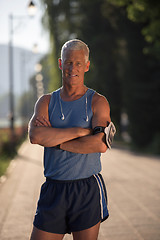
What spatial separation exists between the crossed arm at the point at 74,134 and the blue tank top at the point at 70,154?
5 cm

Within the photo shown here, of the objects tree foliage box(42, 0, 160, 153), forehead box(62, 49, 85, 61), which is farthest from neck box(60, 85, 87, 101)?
tree foliage box(42, 0, 160, 153)

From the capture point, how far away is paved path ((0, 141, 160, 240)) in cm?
630

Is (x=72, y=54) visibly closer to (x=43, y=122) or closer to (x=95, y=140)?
(x=43, y=122)

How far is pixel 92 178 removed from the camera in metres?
3.33

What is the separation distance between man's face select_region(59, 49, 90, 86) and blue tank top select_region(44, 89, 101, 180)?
0.46ft

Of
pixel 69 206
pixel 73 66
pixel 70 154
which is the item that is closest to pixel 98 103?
pixel 73 66

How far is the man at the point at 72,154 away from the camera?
3.24m

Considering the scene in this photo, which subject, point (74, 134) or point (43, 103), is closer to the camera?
point (74, 134)

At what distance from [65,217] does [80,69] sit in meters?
1.10

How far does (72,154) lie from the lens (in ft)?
10.8

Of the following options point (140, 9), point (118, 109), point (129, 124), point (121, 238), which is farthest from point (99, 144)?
point (118, 109)

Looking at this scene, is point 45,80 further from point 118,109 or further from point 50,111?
point 50,111

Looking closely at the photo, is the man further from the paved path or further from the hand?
the paved path

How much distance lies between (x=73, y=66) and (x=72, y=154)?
0.65 m
